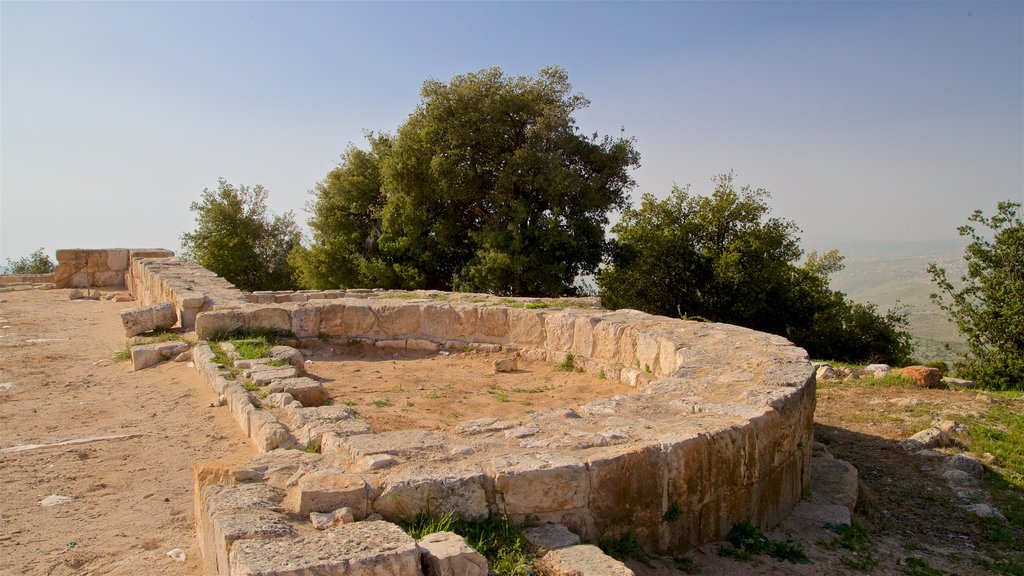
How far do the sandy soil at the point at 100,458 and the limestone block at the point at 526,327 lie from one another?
12.7 ft

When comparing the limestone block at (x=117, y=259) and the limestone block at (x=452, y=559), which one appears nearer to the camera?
the limestone block at (x=452, y=559)

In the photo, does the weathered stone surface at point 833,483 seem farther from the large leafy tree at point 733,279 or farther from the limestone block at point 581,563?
the large leafy tree at point 733,279

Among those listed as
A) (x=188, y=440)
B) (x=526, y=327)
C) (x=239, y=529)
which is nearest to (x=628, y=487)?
(x=239, y=529)

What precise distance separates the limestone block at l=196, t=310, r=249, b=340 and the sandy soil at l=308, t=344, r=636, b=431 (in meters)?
1.03

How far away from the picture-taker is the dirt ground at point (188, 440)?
4.00 metres

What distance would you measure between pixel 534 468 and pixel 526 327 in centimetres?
557

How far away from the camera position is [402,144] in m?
19.4

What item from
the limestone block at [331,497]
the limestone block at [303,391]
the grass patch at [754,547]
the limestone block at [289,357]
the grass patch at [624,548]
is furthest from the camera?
the limestone block at [289,357]

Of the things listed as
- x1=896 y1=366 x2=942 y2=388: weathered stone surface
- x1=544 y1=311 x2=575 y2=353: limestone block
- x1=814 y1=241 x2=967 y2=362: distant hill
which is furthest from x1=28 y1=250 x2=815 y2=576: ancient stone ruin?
x1=814 y1=241 x2=967 y2=362: distant hill

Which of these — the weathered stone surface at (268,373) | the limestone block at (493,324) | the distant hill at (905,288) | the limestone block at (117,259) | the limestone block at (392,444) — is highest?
the limestone block at (117,259)

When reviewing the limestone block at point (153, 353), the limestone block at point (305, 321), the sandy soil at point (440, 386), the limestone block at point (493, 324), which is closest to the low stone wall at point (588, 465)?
the sandy soil at point (440, 386)

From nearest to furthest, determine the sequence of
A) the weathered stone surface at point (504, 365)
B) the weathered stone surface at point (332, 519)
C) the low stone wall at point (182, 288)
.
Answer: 1. the weathered stone surface at point (332, 519)
2. the weathered stone surface at point (504, 365)
3. the low stone wall at point (182, 288)

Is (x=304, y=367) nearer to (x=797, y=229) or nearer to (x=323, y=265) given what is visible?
(x=323, y=265)

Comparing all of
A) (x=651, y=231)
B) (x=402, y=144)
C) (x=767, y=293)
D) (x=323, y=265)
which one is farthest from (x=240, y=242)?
(x=767, y=293)
